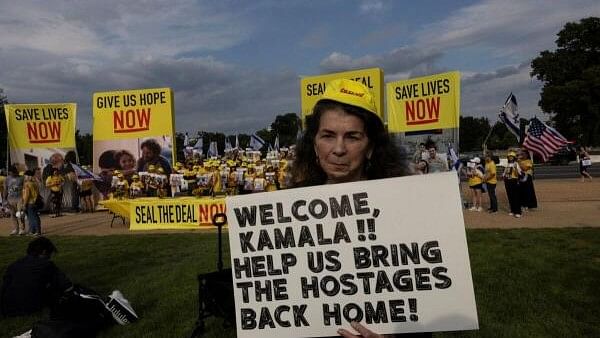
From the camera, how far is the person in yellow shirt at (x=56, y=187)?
2115 centimetres

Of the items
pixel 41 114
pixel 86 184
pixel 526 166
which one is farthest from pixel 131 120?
pixel 526 166

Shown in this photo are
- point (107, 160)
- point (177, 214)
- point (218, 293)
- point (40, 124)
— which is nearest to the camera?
point (218, 293)

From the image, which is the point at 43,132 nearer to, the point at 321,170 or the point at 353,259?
A: the point at 321,170

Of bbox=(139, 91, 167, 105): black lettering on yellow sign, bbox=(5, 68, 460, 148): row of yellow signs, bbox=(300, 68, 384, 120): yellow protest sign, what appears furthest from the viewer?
bbox=(139, 91, 167, 105): black lettering on yellow sign

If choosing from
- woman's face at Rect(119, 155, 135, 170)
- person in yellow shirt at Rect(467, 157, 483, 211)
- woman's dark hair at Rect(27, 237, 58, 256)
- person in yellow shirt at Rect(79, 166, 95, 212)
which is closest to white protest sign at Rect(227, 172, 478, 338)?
woman's dark hair at Rect(27, 237, 58, 256)

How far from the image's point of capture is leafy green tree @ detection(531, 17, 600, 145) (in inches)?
2149

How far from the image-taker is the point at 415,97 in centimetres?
1684

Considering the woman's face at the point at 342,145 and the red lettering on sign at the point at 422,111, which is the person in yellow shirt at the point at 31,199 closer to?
the red lettering on sign at the point at 422,111

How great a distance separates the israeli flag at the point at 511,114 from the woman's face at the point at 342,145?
1742cm

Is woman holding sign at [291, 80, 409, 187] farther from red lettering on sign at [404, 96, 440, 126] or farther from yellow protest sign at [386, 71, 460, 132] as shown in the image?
red lettering on sign at [404, 96, 440, 126]

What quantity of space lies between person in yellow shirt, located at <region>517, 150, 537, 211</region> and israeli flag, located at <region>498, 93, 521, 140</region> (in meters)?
2.73

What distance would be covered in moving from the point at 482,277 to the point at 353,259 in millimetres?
6506

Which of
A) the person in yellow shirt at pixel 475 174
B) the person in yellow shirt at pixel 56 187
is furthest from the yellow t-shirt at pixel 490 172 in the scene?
the person in yellow shirt at pixel 56 187

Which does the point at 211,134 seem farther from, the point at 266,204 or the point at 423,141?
the point at 266,204
